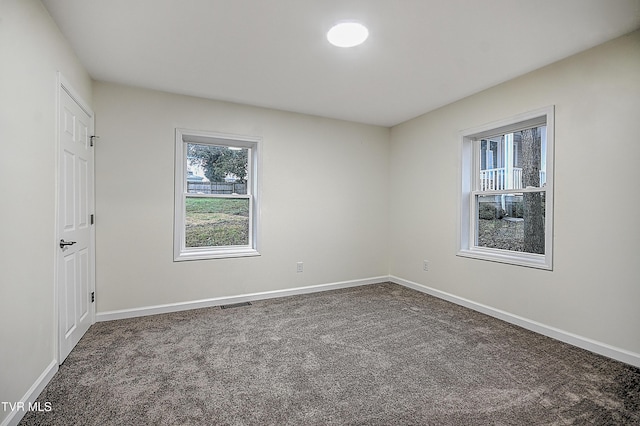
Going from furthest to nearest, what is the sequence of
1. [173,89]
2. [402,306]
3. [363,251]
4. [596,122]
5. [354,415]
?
[363,251], [402,306], [173,89], [596,122], [354,415]

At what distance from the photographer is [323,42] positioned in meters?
2.43

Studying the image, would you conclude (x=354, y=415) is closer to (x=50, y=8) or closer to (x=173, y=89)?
(x=50, y=8)

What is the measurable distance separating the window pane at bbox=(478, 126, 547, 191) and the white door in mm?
4134

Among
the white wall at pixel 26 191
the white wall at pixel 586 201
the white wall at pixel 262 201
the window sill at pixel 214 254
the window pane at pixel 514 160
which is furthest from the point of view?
the window sill at pixel 214 254

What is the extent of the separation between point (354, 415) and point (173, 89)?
137 inches

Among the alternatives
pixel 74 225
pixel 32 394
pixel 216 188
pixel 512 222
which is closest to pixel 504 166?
pixel 512 222

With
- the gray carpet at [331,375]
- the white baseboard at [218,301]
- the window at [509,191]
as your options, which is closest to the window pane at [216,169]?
the white baseboard at [218,301]

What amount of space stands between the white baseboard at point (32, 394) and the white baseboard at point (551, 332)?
3.86 metres

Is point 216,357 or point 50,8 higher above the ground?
point 50,8

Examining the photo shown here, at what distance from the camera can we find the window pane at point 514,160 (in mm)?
3076

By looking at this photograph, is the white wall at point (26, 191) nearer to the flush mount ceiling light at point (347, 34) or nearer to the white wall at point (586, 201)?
the flush mount ceiling light at point (347, 34)

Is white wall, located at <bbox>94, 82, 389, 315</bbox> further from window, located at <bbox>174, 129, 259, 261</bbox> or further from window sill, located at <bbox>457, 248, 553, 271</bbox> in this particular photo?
window sill, located at <bbox>457, 248, 553, 271</bbox>

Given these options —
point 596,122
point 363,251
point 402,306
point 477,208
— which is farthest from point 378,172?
point 596,122

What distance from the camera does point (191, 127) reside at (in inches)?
141
